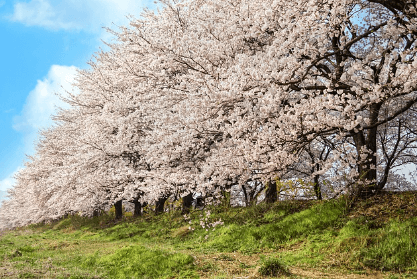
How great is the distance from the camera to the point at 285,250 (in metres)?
7.84

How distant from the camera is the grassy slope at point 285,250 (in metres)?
6.00

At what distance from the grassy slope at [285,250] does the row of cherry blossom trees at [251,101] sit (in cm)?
105

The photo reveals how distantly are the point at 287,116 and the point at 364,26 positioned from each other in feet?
15.1

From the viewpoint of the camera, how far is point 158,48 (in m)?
11.5

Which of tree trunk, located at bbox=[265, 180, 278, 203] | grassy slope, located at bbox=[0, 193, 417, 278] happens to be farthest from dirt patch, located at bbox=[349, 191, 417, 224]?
tree trunk, located at bbox=[265, 180, 278, 203]

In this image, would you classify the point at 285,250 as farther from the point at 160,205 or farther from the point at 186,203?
the point at 160,205

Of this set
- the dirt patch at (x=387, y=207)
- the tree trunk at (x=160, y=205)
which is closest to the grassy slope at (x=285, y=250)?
the dirt patch at (x=387, y=207)

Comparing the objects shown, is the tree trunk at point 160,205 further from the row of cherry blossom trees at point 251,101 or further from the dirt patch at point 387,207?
the dirt patch at point 387,207

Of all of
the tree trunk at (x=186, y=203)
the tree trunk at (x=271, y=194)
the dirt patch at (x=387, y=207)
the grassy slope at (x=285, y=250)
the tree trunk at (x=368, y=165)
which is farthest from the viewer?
→ the tree trunk at (x=186, y=203)

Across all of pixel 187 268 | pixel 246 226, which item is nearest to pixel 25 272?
pixel 187 268

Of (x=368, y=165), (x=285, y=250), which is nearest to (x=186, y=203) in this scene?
(x=285, y=250)

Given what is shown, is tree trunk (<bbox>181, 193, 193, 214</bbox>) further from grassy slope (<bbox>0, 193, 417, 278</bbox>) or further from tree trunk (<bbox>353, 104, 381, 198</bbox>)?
tree trunk (<bbox>353, 104, 381, 198</bbox>)

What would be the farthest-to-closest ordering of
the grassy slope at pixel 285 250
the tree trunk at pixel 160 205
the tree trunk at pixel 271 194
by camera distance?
1. the tree trunk at pixel 160 205
2. the tree trunk at pixel 271 194
3. the grassy slope at pixel 285 250

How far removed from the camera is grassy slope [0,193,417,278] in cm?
600
